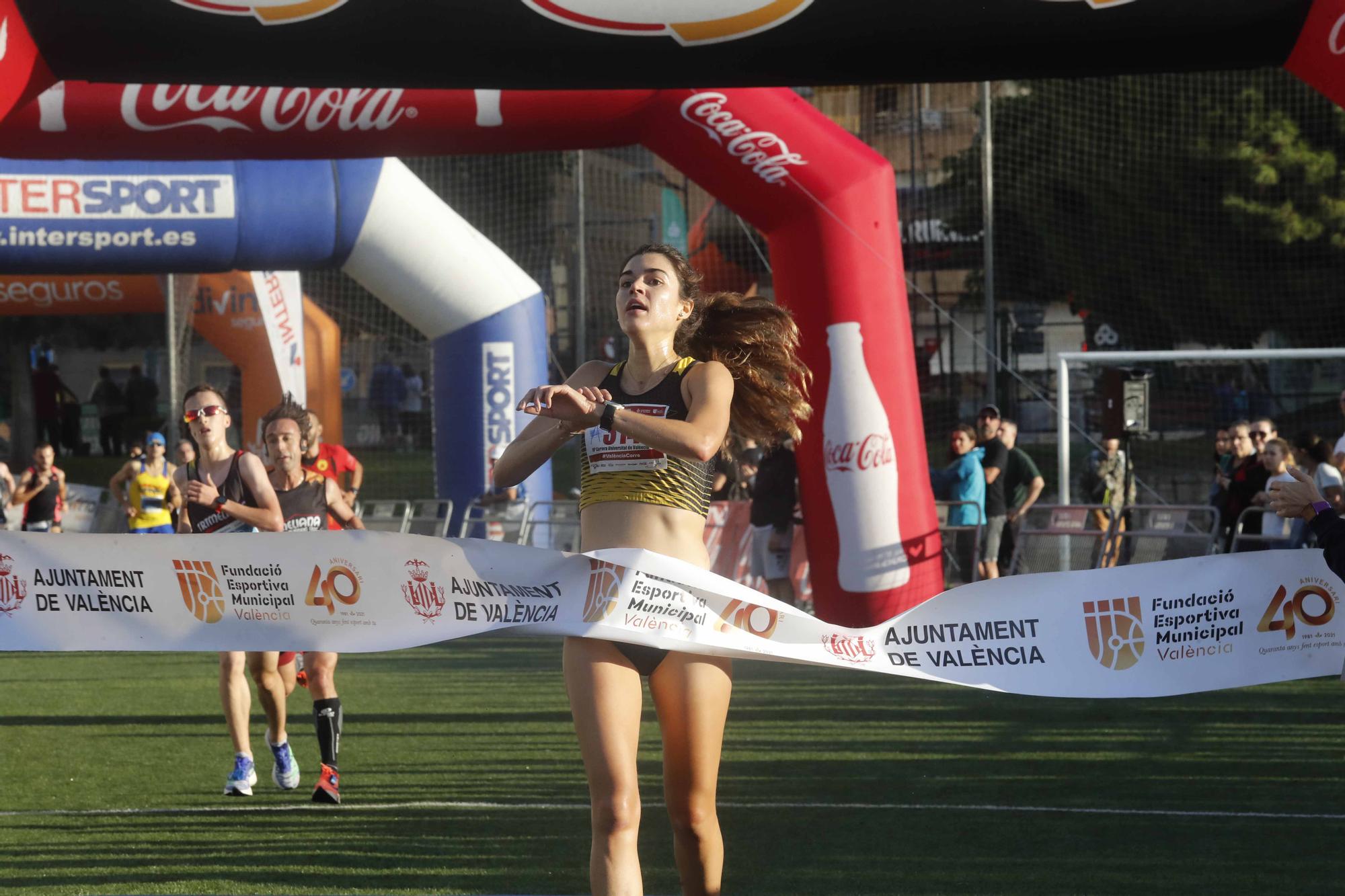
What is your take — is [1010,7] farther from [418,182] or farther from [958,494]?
[418,182]

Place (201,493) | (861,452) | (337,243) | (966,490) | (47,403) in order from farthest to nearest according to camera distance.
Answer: (47,403), (337,243), (966,490), (861,452), (201,493)

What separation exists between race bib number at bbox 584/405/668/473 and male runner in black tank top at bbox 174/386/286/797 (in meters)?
3.15

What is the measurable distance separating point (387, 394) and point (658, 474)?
28083mm

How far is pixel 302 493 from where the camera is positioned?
8.05 meters

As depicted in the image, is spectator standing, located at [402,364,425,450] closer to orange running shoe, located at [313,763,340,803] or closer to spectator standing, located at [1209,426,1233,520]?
spectator standing, located at [1209,426,1233,520]

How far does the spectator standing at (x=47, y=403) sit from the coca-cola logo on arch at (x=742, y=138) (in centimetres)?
2437

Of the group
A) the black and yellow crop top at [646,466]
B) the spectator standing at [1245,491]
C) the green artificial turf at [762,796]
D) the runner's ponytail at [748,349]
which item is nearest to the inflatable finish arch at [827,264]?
the green artificial turf at [762,796]

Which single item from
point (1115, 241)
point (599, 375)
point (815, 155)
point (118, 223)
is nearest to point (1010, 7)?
point (599, 375)

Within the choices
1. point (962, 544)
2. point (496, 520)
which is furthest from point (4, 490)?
point (962, 544)

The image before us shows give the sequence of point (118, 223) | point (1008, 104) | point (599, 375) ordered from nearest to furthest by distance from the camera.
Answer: point (599, 375)
point (118, 223)
point (1008, 104)

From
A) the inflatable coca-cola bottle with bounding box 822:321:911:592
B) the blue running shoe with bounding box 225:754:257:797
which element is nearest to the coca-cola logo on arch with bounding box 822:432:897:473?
the inflatable coca-cola bottle with bounding box 822:321:911:592

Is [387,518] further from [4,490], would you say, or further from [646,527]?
[646,527]

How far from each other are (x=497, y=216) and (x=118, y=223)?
13207mm

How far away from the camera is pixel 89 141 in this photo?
406 inches
